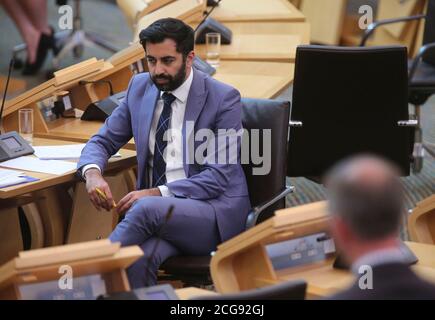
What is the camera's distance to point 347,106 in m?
4.03

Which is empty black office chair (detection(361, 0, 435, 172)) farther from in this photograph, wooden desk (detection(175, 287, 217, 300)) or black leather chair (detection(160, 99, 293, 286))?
wooden desk (detection(175, 287, 217, 300))

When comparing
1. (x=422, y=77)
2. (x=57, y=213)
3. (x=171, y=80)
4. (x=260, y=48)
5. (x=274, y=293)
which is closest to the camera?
(x=274, y=293)

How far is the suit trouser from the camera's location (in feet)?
10.2

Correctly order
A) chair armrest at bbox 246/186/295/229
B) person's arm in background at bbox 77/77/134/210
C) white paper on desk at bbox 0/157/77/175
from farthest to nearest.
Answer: white paper on desk at bbox 0/157/77/175 < person's arm in background at bbox 77/77/134/210 < chair armrest at bbox 246/186/295/229

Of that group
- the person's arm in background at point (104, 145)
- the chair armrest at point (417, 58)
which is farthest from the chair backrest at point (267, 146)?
the chair armrest at point (417, 58)

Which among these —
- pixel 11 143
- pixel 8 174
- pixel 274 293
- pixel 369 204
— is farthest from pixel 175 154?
pixel 369 204

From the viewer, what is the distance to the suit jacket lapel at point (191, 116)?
3365 millimetres

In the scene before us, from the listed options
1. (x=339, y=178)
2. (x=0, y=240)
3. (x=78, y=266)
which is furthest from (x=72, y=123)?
(x=339, y=178)

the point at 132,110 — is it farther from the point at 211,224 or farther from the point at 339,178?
the point at 339,178

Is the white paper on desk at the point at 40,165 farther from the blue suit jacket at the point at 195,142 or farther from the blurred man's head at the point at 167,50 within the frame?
the blurred man's head at the point at 167,50

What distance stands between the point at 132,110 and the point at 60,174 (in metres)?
0.36

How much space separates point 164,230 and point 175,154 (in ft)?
1.19

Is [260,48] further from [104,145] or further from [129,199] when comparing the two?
[129,199]

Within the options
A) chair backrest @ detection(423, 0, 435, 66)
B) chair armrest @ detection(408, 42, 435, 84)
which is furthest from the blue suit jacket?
chair backrest @ detection(423, 0, 435, 66)
